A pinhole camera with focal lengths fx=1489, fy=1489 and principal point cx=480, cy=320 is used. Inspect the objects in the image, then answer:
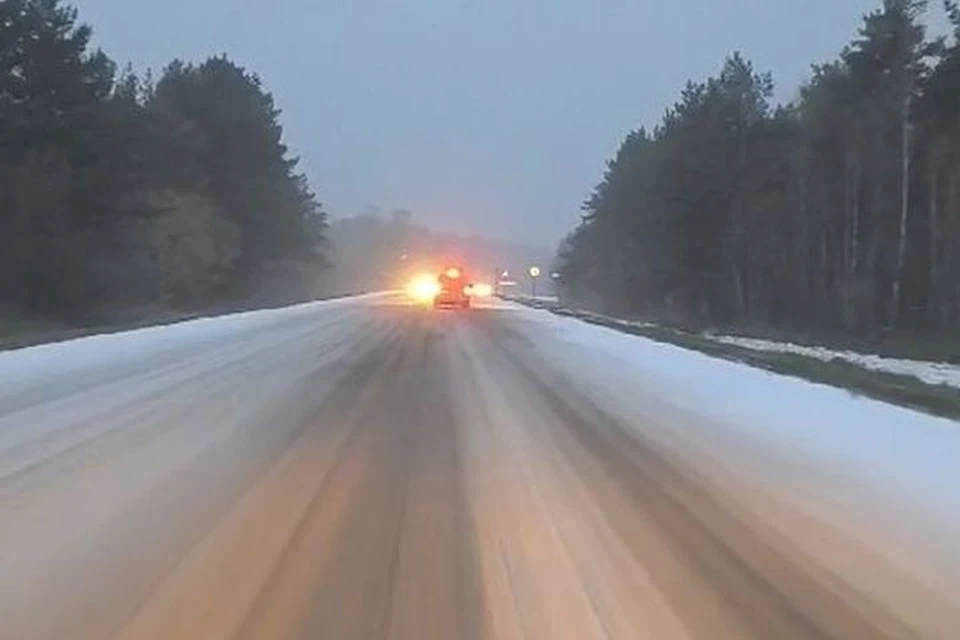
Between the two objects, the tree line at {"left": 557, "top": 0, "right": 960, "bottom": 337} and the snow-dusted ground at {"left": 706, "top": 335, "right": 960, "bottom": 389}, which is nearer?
the snow-dusted ground at {"left": 706, "top": 335, "right": 960, "bottom": 389}

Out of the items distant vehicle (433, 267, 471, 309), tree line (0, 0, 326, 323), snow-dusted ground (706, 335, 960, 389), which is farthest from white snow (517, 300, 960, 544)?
distant vehicle (433, 267, 471, 309)

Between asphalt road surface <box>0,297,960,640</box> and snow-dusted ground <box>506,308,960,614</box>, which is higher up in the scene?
asphalt road surface <box>0,297,960,640</box>

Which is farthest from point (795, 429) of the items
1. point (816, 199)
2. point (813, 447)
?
point (816, 199)

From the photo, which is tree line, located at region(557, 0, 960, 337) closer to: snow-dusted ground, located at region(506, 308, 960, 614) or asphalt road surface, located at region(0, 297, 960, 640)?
snow-dusted ground, located at region(506, 308, 960, 614)

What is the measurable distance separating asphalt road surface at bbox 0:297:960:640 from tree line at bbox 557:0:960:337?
45106 mm

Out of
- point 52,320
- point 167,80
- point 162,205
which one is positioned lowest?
point 52,320

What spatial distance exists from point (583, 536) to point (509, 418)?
806 centimetres

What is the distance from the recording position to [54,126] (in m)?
55.9

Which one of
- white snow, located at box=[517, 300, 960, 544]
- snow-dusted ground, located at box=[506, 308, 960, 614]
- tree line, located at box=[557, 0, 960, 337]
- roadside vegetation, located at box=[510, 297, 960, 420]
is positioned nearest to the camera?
snow-dusted ground, located at box=[506, 308, 960, 614]

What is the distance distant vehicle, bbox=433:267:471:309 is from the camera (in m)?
77.9

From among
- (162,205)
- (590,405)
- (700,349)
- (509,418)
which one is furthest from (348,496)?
(162,205)

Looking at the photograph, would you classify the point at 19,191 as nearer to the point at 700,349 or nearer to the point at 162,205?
the point at 162,205

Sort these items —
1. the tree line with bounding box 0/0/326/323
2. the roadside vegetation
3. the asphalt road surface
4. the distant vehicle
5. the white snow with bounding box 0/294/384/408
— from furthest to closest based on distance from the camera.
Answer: the distant vehicle
the tree line with bounding box 0/0/326/323
the white snow with bounding box 0/294/384/408
the roadside vegetation
the asphalt road surface

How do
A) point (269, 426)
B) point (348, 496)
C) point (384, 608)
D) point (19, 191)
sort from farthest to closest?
point (19, 191), point (269, 426), point (348, 496), point (384, 608)
